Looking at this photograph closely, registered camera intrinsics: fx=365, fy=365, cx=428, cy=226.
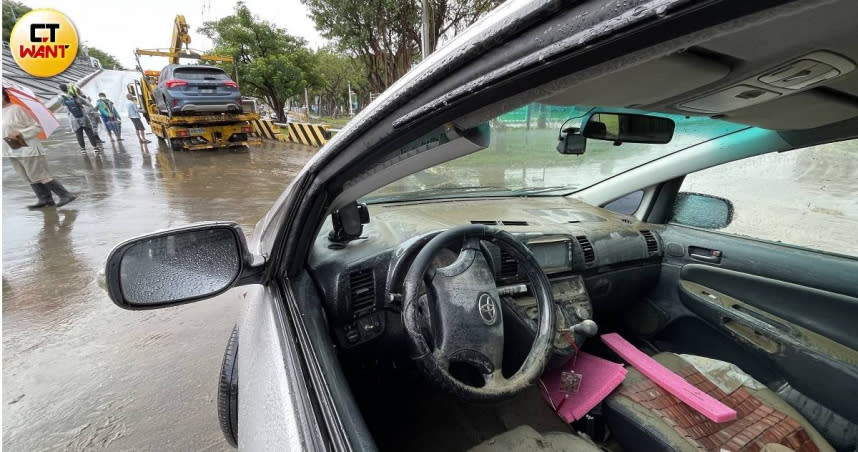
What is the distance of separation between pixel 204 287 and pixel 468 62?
1.05m

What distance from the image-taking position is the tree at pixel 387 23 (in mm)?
13031

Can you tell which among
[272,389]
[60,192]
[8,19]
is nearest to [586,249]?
[272,389]

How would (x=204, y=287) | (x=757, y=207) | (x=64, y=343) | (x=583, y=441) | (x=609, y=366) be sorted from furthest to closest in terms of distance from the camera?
(x=64, y=343) < (x=757, y=207) < (x=609, y=366) < (x=583, y=441) < (x=204, y=287)

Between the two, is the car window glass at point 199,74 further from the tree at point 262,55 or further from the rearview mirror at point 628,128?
the rearview mirror at point 628,128

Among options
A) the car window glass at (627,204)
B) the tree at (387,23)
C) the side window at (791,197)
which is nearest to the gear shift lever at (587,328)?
the side window at (791,197)

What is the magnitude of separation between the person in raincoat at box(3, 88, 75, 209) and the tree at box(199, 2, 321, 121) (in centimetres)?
1700

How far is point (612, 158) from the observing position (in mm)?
2758

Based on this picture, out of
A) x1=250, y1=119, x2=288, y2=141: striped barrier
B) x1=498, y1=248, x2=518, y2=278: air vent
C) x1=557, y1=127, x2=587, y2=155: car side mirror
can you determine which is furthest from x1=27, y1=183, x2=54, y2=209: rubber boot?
x1=250, y1=119, x2=288, y2=141: striped barrier

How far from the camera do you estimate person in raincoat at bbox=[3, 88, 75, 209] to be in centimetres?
590

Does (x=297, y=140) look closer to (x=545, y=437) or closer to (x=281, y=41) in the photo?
(x=281, y=41)

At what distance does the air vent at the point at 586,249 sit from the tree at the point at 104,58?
87.2m

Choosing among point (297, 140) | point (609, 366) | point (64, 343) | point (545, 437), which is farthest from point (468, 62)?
point (297, 140)

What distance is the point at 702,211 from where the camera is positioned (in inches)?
92.8

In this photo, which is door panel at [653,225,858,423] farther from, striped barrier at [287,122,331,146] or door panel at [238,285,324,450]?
striped barrier at [287,122,331,146]
